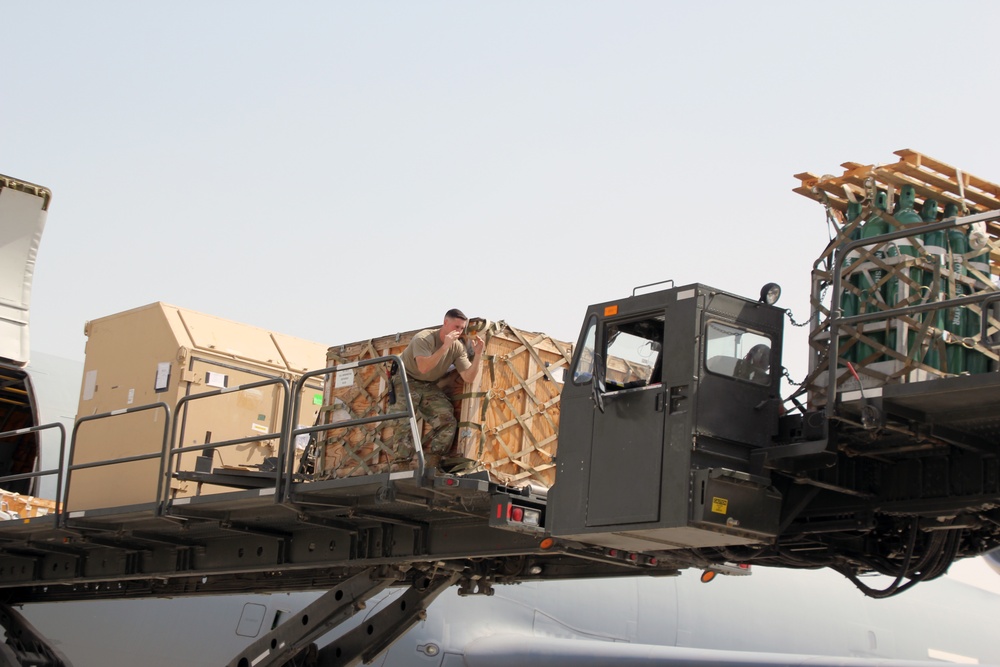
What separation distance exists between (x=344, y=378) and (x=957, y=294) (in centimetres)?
575

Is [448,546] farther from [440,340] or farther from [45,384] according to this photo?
[45,384]

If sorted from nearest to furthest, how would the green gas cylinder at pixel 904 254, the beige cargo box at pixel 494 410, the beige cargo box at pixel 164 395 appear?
the green gas cylinder at pixel 904 254 → the beige cargo box at pixel 494 410 → the beige cargo box at pixel 164 395

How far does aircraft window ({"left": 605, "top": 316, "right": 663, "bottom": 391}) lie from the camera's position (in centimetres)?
971

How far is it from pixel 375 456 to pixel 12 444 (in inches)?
411

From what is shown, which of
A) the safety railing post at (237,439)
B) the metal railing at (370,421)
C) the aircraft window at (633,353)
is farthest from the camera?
the safety railing post at (237,439)

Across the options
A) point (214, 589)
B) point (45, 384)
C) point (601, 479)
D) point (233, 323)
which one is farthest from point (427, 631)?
point (601, 479)

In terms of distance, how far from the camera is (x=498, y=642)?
1909cm

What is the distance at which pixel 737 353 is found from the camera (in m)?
9.63

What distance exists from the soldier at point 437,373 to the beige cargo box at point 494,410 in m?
0.11

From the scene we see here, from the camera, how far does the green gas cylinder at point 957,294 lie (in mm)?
8914

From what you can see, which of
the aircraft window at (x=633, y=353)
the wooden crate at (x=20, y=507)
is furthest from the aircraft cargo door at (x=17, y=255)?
the aircraft window at (x=633, y=353)

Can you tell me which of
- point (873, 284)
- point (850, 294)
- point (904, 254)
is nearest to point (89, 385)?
point (850, 294)

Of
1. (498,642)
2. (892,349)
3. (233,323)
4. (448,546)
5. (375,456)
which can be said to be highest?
(233,323)

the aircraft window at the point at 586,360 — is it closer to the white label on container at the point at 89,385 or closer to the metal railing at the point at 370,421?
the metal railing at the point at 370,421
